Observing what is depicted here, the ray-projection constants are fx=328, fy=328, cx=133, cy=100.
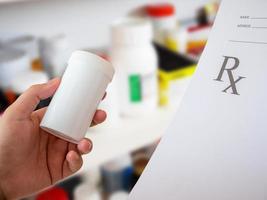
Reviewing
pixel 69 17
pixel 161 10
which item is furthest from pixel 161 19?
pixel 69 17

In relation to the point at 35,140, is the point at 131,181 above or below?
below

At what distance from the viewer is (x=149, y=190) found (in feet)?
1.00

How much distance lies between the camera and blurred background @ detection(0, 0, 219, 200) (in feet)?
1.98

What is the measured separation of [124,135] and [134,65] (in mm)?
135

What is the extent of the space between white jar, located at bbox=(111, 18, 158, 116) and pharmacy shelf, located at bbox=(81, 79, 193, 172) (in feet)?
0.08

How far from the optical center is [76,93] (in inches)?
12.6

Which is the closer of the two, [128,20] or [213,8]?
[128,20]

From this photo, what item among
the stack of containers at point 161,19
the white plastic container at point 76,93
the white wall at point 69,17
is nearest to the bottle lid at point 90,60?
the white plastic container at point 76,93

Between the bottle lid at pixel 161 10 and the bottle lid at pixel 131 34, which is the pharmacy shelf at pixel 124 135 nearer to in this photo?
the bottle lid at pixel 131 34

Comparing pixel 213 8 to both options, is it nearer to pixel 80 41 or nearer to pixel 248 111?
pixel 80 41

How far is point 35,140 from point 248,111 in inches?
10.1

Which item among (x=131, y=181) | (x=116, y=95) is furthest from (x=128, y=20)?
(x=131, y=181)

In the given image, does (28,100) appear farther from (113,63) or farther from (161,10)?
(161,10)

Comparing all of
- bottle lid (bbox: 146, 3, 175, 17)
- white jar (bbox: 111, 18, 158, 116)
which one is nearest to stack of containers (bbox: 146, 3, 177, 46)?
bottle lid (bbox: 146, 3, 175, 17)
